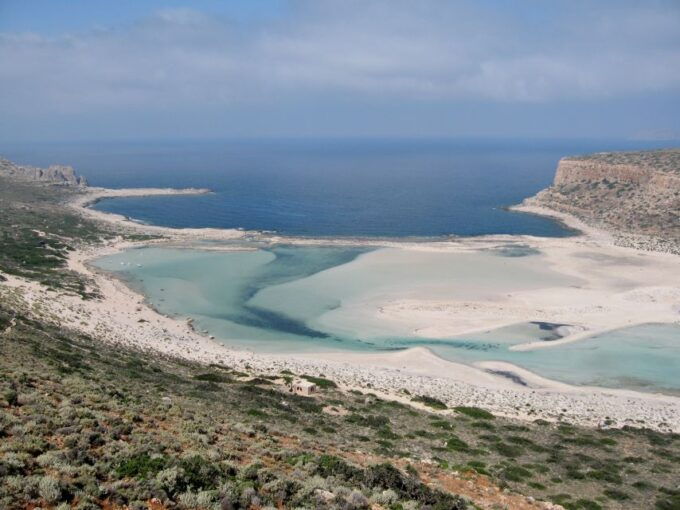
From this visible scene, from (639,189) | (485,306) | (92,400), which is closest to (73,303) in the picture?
(92,400)

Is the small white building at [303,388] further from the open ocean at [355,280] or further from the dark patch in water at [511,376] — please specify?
the dark patch in water at [511,376]

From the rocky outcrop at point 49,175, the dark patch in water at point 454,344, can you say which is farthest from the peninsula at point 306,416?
the rocky outcrop at point 49,175

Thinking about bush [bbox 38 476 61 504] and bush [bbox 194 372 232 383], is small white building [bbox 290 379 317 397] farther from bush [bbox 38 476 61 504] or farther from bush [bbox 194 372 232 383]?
bush [bbox 38 476 61 504]

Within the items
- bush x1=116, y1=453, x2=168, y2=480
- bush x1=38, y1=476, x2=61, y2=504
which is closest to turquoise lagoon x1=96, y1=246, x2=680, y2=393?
bush x1=116, y1=453, x2=168, y2=480

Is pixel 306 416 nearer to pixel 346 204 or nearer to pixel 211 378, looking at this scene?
pixel 211 378

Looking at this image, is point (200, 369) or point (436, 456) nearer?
point (436, 456)

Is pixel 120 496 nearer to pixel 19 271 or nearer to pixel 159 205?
pixel 19 271
